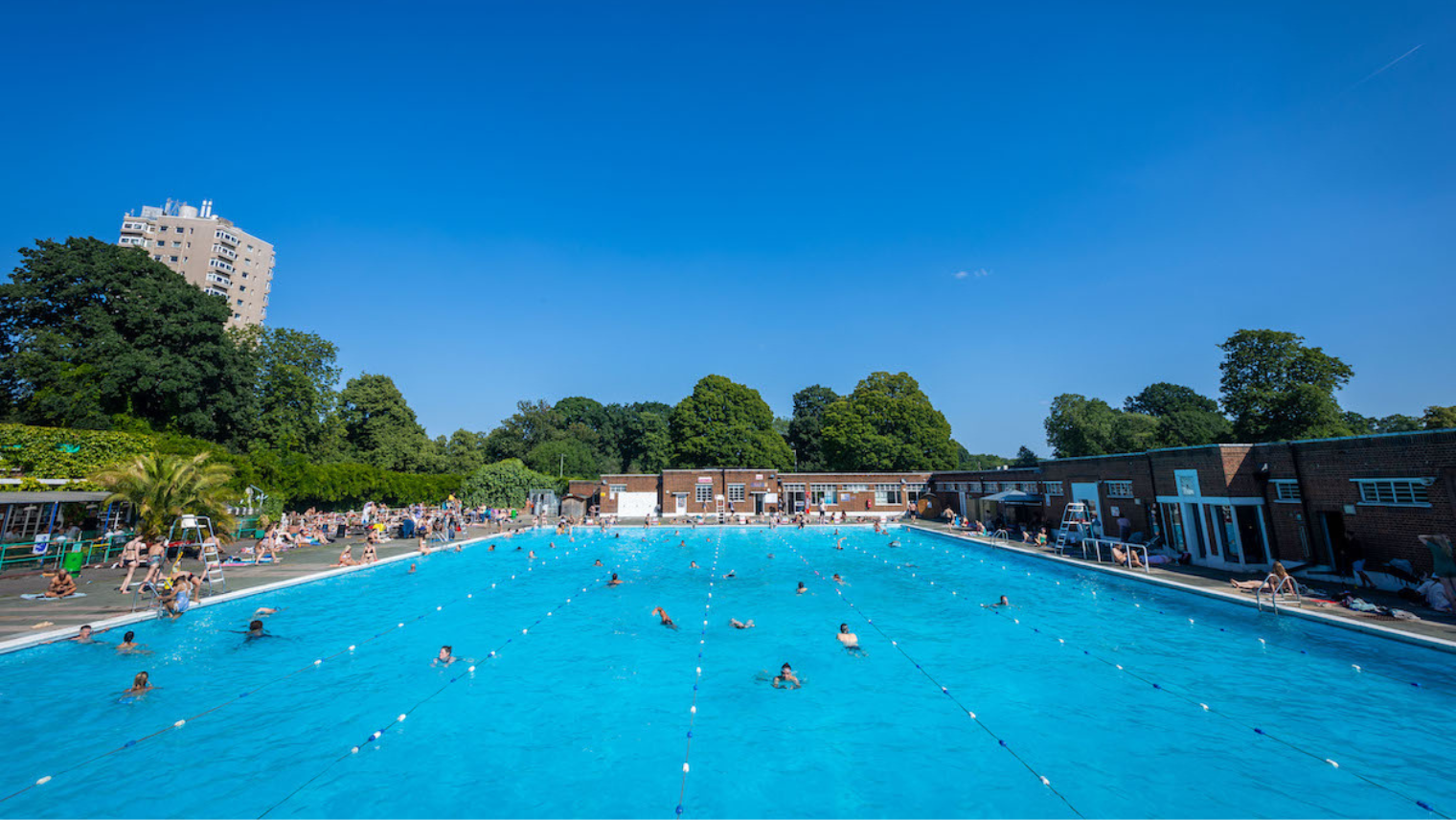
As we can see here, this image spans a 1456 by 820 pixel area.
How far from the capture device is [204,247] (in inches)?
2660

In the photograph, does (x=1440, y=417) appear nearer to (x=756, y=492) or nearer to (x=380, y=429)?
(x=756, y=492)

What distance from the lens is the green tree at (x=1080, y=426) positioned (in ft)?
195

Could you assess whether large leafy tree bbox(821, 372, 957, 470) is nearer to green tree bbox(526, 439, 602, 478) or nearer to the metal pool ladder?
green tree bbox(526, 439, 602, 478)

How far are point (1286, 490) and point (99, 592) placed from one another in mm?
34751

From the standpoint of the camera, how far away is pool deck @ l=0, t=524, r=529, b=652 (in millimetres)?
11406

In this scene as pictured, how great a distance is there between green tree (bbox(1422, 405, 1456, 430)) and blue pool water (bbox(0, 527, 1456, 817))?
4787 cm

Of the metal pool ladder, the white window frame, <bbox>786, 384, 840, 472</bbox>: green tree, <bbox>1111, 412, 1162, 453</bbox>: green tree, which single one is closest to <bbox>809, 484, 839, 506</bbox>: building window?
<bbox>786, 384, 840, 472</bbox>: green tree

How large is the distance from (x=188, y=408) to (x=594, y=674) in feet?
102

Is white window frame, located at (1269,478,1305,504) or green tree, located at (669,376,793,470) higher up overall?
green tree, located at (669,376,793,470)

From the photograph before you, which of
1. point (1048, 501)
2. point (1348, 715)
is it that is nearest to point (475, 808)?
point (1348, 715)

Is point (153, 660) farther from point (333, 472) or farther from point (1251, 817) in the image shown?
point (333, 472)

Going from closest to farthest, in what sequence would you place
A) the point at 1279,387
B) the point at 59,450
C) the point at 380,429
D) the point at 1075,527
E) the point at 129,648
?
the point at 129,648 < the point at 59,450 < the point at 1075,527 < the point at 1279,387 < the point at 380,429

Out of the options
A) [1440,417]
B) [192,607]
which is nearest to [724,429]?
[192,607]

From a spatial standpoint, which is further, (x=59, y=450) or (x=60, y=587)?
(x=59, y=450)
